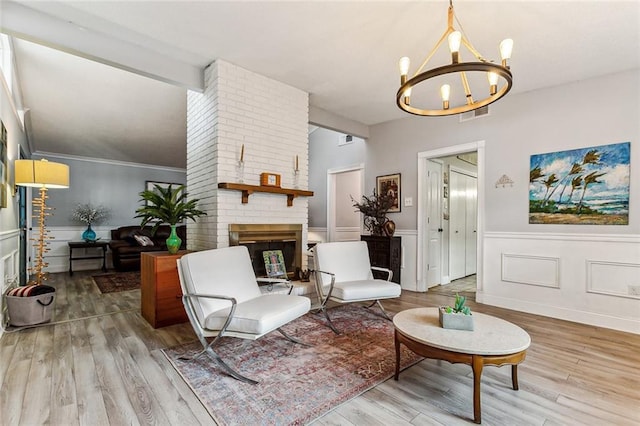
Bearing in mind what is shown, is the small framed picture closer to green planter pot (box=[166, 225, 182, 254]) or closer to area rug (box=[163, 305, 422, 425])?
area rug (box=[163, 305, 422, 425])

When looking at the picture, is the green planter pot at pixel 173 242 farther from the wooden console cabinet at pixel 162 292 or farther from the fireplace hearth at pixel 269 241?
the fireplace hearth at pixel 269 241

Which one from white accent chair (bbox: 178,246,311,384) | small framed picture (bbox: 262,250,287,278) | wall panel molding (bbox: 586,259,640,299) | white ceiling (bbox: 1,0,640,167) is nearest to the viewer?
white accent chair (bbox: 178,246,311,384)

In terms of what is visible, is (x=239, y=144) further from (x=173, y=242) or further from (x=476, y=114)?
(x=476, y=114)

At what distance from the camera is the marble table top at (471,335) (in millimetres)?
1724

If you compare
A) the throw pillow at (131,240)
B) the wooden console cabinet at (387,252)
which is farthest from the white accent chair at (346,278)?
the throw pillow at (131,240)

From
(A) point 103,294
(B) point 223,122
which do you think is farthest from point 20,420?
(A) point 103,294

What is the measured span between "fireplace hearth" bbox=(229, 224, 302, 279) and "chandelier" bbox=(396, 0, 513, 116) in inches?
82.5

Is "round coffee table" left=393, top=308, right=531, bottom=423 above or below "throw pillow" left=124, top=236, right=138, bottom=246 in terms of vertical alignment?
below

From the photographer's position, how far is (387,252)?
4.79m

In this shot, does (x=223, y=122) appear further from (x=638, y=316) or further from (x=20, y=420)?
(x=638, y=316)

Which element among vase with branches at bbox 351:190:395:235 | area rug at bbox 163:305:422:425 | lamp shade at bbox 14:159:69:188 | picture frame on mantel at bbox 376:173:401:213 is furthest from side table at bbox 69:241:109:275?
picture frame on mantel at bbox 376:173:401:213

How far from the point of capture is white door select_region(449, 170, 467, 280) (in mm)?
5672

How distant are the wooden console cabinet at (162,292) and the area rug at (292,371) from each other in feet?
2.03

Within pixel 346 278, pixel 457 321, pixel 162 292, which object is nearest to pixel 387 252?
pixel 346 278
